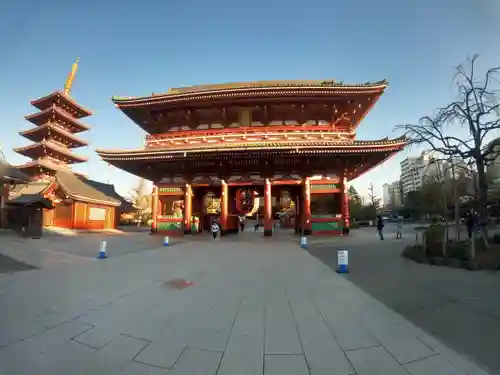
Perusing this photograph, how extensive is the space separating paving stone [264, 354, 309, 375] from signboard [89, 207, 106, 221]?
92.4 ft

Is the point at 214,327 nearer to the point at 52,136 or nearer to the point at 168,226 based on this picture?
the point at 168,226

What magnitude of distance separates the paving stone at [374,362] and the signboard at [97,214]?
2875cm

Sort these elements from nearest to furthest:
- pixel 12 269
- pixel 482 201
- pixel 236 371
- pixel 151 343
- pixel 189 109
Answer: pixel 236 371, pixel 151 343, pixel 12 269, pixel 482 201, pixel 189 109

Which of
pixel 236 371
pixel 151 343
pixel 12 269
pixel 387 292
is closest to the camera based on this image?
pixel 236 371

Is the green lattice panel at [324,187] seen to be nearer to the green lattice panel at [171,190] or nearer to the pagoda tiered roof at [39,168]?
the green lattice panel at [171,190]

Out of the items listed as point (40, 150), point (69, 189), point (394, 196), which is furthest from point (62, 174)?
point (394, 196)

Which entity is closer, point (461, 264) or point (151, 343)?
point (151, 343)

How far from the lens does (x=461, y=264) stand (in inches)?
268

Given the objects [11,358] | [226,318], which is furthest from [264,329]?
[11,358]

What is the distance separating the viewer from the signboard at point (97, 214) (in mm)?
25275

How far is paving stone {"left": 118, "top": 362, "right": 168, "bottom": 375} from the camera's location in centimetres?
259

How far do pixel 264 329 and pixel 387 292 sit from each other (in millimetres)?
3173

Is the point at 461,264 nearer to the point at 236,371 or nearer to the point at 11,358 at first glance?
the point at 236,371

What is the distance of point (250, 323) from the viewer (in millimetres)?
3732
